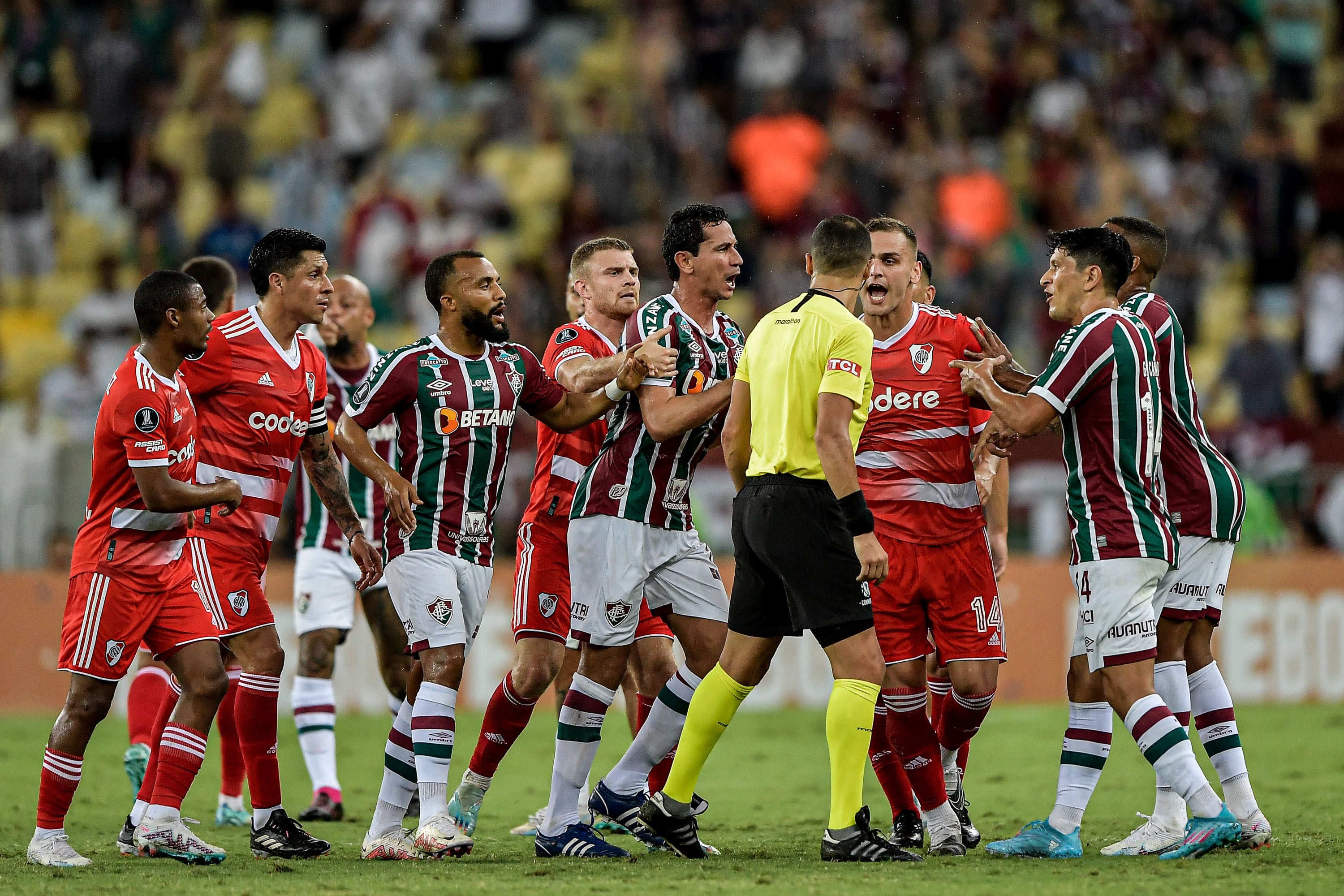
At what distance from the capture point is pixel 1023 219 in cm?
2048

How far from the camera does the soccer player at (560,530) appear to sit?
311 inches

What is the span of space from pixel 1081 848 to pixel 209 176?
15.4 meters

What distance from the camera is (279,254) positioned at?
8.34m

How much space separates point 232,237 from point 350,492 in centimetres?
861

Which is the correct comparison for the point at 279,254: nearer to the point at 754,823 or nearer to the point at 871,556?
the point at 871,556

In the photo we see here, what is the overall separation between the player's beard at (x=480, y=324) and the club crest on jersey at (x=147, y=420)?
1470 millimetres

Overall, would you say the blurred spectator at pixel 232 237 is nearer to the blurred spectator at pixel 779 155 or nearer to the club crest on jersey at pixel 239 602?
Result: the blurred spectator at pixel 779 155

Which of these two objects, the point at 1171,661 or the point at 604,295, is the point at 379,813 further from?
the point at 1171,661

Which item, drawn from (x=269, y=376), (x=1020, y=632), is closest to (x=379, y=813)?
(x=269, y=376)

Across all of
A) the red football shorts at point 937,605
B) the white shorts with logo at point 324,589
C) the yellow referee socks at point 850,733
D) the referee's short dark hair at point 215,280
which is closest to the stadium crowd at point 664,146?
the white shorts with logo at point 324,589

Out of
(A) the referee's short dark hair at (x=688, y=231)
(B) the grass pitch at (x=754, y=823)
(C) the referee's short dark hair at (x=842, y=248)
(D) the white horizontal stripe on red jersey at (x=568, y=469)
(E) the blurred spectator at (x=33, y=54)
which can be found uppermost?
(E) the blurred spectator at (x=33, y=54)

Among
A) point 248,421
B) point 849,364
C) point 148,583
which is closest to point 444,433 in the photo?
point 248,421

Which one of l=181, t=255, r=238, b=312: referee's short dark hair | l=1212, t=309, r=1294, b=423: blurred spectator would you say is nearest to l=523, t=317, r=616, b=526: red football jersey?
l=181, t=255, r=238, b=312: referee's short dark hair

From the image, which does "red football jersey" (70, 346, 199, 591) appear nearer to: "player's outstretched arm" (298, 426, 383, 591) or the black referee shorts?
"player's outstretched arm" (298, 426, 383, 591)
